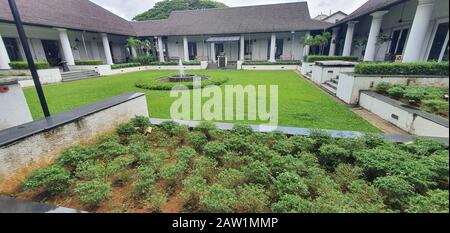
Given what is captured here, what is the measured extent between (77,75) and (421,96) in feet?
65.4

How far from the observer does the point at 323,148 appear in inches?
130

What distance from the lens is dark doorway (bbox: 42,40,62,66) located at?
1814cm

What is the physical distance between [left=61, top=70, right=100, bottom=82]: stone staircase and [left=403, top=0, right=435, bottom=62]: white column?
67.0 ft

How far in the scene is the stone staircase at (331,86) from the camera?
9316 mm

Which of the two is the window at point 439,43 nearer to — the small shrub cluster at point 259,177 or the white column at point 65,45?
the small shrub cluster at point 259,177

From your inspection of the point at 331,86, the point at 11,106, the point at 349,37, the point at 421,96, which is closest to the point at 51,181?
the point at 11,106

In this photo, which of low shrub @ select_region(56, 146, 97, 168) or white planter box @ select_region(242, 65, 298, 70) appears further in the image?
white planter box @ select_region(242, 65, 298, 70)

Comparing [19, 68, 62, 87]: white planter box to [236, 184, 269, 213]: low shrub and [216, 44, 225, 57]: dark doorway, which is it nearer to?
[236, 184, 269, 213]: low shrub

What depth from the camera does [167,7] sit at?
44750 mm

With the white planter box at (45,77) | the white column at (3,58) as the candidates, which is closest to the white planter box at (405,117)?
the white planter box at (45,77)

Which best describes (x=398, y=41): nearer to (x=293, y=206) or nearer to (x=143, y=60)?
(x=293, y=206)

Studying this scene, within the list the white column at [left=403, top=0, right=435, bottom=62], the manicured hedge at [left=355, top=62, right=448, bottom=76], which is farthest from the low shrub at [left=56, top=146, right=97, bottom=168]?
the white column at [left=403, top=0, right=435, bottom=62]
